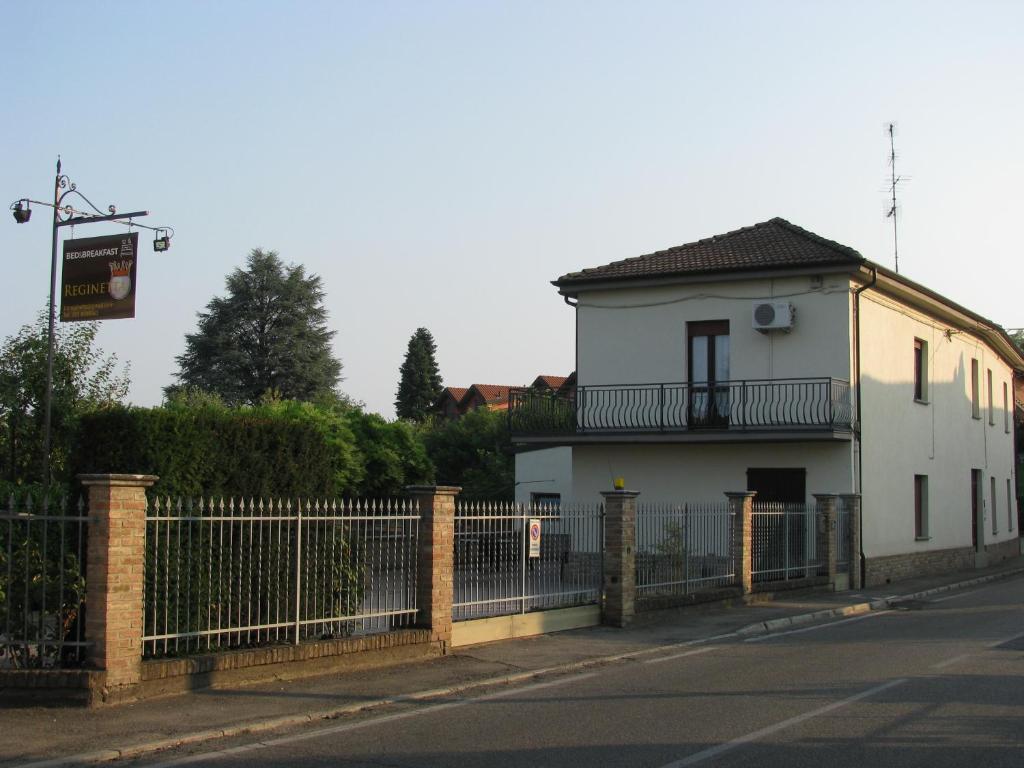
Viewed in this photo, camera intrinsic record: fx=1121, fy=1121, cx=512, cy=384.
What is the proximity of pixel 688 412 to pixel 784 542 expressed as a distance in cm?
488

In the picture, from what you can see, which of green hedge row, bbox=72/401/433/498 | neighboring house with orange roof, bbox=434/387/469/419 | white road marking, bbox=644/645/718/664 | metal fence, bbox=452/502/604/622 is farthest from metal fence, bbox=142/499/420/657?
neighboring house with orange roof, bbox=434/387/469/419

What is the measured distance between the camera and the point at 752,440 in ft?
76.5

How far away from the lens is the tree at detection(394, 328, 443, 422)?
9819 centimetres

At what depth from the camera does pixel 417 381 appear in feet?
324

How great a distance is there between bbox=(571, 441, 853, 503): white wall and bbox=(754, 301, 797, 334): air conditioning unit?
8.20 feet

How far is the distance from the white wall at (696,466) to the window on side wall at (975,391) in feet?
36.9

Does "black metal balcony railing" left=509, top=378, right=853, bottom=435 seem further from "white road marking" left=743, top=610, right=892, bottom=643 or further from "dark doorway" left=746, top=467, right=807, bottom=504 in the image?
"white road marking" left=743, top=610, right=892, bottom=643

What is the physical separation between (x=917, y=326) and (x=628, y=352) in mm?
7536

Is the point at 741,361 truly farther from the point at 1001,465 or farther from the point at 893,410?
the point at 1001,465

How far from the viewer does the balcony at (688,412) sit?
23078mm

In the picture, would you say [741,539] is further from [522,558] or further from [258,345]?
[258,345]

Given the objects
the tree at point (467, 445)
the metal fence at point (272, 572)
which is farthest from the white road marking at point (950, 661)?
the tree at point (467, 445)

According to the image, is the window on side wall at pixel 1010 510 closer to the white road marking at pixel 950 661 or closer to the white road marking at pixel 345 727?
the white road marking at pixel 950 661

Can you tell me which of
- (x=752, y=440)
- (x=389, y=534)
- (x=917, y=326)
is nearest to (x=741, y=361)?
(x=752, y=440)
